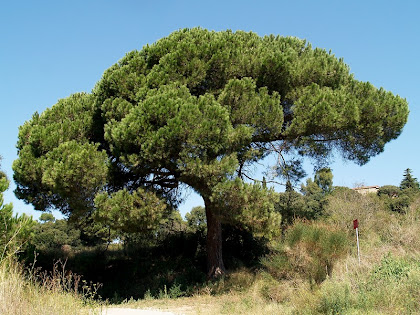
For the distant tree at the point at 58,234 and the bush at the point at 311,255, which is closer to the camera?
the bush at the point at 311,255

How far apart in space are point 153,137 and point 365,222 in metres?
10.5

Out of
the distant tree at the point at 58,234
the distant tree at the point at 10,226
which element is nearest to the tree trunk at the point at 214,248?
the distant tree at the point at 10,226

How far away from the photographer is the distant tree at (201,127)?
33.8 feet

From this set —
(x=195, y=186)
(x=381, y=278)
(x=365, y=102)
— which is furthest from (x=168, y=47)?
(x=381, y=278)

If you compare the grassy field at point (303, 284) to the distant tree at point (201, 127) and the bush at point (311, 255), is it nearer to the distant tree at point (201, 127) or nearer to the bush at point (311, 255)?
the bush at point (311, 255)

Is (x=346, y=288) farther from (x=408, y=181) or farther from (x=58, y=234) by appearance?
(x=408, y=181)

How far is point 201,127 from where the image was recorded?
10078 millimetres

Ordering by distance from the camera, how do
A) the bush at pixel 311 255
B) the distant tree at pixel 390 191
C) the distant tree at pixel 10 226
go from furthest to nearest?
1. the distant tree at pixel 390 191
2. the bush at pixel 311 255
3. the distant tree at pixel 10 226

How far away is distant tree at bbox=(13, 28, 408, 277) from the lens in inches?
405

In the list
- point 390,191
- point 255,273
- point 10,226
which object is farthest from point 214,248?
point 390,191

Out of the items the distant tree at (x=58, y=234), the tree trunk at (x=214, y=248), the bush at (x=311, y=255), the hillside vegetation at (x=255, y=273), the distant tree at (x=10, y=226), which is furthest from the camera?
the distant tree at (x=58, y=234)

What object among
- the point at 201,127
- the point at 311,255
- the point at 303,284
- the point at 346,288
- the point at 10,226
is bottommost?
the point at 303,284

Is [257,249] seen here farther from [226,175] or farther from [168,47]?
[168,47]

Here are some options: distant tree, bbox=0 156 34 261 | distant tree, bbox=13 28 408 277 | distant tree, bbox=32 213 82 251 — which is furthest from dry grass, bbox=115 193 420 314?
distant tree, bbox=32 213 82 251
